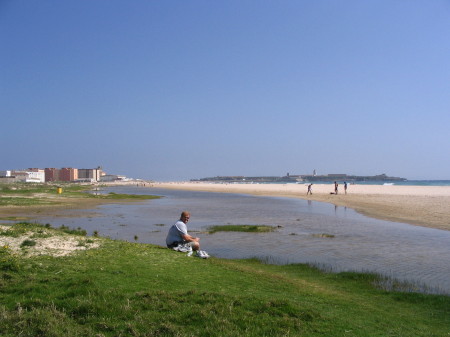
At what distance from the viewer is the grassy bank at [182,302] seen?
6090 millimetres

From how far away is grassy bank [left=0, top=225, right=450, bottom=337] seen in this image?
6.09 metres

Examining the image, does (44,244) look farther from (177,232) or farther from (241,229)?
(241,229)

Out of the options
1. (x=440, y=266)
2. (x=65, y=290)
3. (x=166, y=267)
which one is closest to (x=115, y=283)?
(x=65, y=290)

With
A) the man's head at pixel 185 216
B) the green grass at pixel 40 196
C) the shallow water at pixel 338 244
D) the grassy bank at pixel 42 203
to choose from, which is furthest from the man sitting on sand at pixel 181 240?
the green grass at pixel 40 196

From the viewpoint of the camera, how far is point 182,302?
23.5ft

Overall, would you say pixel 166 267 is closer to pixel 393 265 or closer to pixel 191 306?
pixel 191 306

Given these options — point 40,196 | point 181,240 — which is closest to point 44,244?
→ point 181,240

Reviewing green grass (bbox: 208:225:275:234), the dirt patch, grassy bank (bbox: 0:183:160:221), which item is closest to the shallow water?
green grass (bbox: 208:225:275:234)

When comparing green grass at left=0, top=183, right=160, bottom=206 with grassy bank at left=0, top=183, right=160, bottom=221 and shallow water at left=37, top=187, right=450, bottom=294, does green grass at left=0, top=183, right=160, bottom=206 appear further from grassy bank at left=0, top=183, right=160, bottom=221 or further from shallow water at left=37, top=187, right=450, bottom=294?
shallow water at left=37, top=187, right=450, bottom=294

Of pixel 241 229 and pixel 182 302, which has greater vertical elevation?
pixel 182 302

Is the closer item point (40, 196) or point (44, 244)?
point (44, 244)

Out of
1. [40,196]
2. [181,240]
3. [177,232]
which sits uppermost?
[177,232]

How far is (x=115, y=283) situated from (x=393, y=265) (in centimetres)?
1045

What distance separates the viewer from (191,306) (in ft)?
22.7
